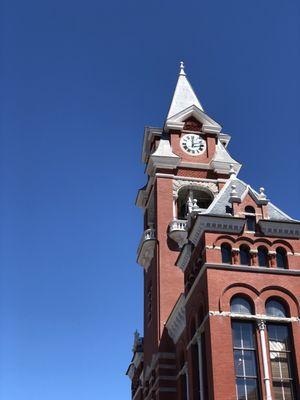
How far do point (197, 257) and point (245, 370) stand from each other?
7554 millimetres

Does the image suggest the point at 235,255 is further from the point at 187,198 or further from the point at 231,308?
the point at 187,198

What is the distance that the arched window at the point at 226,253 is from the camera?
1420 inches

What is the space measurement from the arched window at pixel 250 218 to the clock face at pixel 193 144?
21.2 metres

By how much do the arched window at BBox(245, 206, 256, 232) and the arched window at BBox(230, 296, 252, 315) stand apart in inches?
172

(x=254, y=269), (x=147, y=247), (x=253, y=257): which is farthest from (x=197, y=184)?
(x=254, y=269)

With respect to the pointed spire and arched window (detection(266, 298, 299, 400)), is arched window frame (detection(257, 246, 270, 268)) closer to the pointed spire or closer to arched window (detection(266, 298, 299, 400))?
arched window (detection(266, 298, 299, 400))

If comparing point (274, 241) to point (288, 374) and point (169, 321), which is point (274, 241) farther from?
point (169, 321)

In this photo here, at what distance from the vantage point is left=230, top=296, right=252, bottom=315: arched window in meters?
34.4

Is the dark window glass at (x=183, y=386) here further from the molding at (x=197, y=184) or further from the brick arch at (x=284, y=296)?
the molding at (x=197, y=184)

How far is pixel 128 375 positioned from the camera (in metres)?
62.0

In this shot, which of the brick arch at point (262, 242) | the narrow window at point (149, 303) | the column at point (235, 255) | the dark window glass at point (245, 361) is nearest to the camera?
the dark window glass at point (245, 361)

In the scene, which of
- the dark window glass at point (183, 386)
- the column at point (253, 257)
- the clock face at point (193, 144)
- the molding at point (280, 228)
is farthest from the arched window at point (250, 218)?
the clock face at point (193, 144)

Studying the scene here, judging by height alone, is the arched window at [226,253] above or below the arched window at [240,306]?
above

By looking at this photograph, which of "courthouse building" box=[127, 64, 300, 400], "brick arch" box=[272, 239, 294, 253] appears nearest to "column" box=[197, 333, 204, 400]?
"courthouse building" box=[127, 64, 300, 400]
